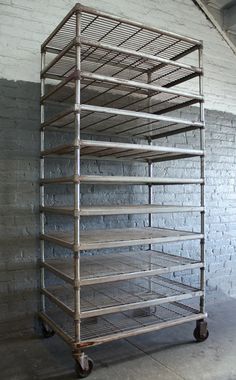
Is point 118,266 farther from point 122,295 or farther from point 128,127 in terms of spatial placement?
point 128,127

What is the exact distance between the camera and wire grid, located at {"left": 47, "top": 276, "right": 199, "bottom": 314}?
2.63 meters

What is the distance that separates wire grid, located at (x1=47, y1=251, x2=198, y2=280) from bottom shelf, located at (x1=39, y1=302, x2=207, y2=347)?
0.41 meters

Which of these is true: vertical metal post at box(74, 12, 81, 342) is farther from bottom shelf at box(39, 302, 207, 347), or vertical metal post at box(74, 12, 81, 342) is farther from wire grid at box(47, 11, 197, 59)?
wire grid at box(47, 11, 197, 59)

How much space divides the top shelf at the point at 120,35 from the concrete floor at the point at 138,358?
2.41 m

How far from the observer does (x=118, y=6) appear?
11.1 feet

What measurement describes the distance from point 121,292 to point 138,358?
0.63 metres

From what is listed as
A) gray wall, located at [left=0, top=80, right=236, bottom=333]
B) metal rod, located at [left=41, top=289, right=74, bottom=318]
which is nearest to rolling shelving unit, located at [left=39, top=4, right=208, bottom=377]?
metal rod, located at [left=41, top=289, right=74, bottom=318]

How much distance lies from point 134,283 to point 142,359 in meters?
0.98

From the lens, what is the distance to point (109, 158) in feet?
10.9

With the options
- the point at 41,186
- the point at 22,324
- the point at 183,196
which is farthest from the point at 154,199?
the point at 22,324

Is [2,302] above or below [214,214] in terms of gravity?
below

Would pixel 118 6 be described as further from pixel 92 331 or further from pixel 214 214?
pixel 92 331

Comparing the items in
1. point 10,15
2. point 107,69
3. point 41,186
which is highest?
point 10,15

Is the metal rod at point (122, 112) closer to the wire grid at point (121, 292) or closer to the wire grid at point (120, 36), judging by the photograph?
the wire grid at point (120, 36)
